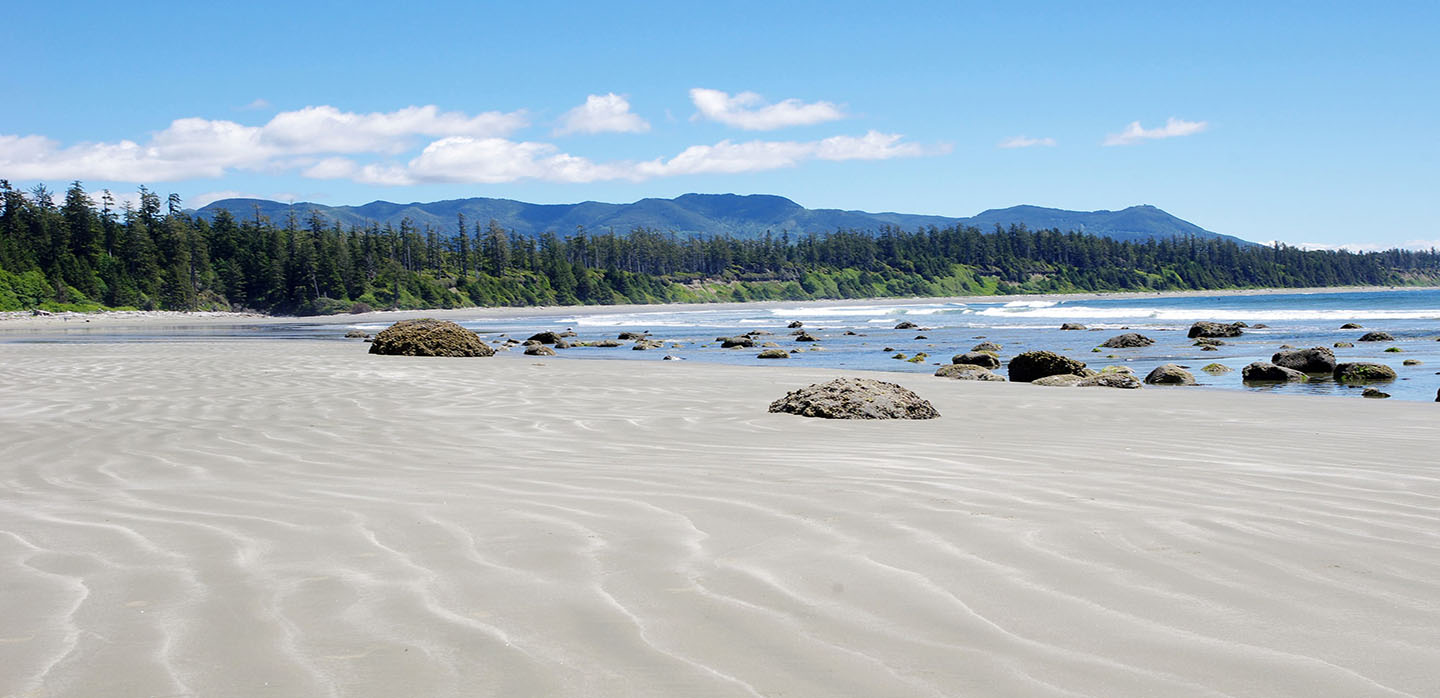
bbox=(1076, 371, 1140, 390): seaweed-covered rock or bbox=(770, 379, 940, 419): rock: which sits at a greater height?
bbox=(770, 379, 940, 419): rock

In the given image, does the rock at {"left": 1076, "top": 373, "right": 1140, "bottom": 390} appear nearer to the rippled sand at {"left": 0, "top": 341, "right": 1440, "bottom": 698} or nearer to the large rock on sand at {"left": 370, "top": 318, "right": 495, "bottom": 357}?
the rippled sand at {"left": 0, "top": 341, "right": 1440, "bottom": 698}

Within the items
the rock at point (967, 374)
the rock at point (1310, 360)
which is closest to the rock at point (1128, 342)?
the rock at point (1310, 360)

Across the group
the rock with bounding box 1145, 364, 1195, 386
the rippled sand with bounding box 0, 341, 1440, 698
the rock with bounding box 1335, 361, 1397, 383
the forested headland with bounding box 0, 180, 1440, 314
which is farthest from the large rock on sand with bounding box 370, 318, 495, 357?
the forested headland with bounding box 0, 180, 1440, 314

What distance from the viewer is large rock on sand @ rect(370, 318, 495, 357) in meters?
22.5

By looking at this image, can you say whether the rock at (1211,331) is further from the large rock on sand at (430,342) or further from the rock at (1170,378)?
the large rock on sand at (430,342)

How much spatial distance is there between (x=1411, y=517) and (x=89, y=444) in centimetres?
895

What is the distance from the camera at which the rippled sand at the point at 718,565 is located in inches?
109

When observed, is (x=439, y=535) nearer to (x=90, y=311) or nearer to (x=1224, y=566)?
(x=1224, y=566)

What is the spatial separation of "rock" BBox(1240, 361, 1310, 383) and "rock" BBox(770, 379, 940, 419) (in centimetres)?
938

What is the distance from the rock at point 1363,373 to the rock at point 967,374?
5879 mm

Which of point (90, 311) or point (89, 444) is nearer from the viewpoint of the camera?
point (89, 444)

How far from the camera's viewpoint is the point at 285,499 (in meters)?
5.43

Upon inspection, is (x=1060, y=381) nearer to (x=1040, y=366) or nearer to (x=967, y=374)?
(x=1040, y=366)

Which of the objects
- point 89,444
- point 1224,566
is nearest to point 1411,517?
point 1224,566
